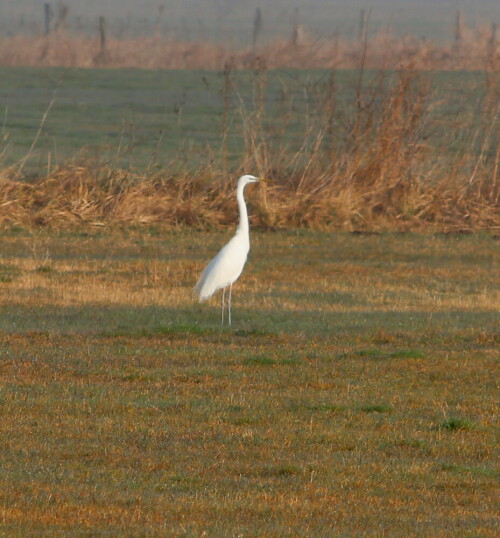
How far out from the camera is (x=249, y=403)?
8945 mm

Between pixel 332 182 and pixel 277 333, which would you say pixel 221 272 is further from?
pixel 332 182

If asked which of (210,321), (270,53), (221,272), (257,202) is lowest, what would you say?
(257,202)

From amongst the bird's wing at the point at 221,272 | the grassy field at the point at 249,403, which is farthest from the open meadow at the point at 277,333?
the bird's wing at the point at 221,272

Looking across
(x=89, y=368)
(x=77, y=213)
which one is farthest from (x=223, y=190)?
(x=89, y=368)

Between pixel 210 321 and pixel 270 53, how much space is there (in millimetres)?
15349

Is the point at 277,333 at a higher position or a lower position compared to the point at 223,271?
lower

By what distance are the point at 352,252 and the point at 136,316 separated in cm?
737

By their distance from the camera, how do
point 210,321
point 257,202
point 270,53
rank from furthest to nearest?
point 270,53 < point 257,202 < point 210,321

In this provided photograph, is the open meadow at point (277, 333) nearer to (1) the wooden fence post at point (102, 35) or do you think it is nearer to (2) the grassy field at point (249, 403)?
(2) the grassy field at point (249, 403)

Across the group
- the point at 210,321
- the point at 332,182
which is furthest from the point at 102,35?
the point at 210,321

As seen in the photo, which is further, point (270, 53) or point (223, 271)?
point (270, 53)

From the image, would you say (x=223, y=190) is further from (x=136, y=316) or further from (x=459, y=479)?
(x=459, y=479)

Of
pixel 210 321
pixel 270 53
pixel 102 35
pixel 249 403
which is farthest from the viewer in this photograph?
pixel 102 35

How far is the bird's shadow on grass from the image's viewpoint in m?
12.2
